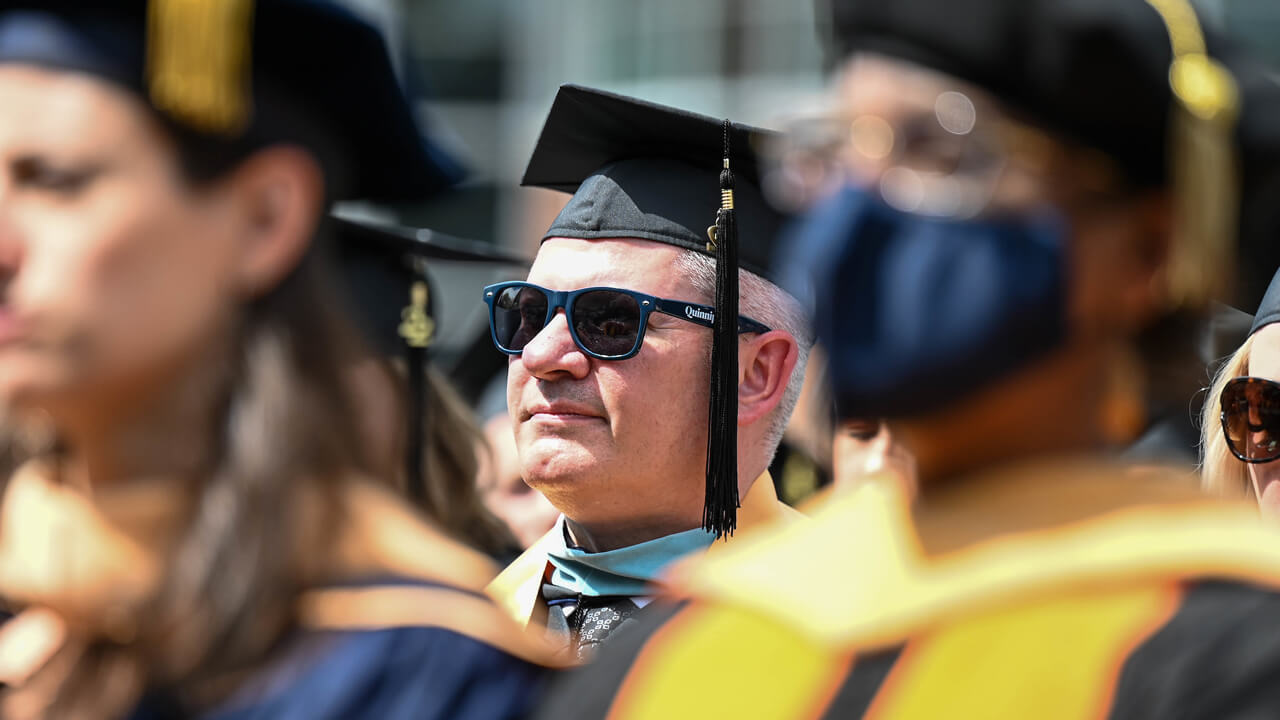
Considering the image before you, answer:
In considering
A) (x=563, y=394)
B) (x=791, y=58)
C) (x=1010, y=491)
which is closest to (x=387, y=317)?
(x=563, y=394)

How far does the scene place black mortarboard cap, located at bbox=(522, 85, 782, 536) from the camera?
132 inches

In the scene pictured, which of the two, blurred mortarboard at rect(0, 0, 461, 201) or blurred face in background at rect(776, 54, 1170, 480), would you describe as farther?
blurred mortarboard at rect(0, 0, 461, 201)

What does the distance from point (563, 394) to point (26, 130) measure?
1609 millimetres

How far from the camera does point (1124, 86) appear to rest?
67.2 inches

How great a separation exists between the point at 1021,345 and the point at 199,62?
99 centimetres

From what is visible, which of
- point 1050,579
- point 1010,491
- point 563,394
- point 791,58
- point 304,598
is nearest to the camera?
point 1050,579

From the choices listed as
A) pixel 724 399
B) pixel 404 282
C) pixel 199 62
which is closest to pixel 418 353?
pixel 404 282

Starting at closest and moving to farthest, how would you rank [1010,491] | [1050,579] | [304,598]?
[1050,579] < [1010,491] < [304,598]

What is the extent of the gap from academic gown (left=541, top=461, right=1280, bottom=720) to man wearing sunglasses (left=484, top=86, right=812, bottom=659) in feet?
4.74

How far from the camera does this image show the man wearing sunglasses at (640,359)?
3355mm

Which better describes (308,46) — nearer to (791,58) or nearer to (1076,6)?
(1076,6)

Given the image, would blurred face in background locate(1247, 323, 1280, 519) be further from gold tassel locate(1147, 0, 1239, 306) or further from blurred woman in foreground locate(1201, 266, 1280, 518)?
gold tassel locate(1147, 0, 1239, 306)

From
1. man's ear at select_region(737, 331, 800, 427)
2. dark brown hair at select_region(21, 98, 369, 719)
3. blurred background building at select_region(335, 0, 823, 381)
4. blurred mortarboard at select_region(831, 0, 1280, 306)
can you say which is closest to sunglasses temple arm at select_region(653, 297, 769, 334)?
man's ear at select_region(737, 331, 800, 427)

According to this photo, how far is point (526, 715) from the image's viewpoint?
6.74ft
